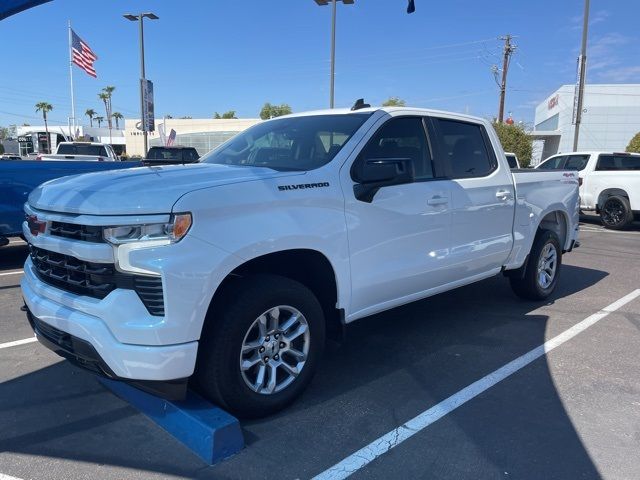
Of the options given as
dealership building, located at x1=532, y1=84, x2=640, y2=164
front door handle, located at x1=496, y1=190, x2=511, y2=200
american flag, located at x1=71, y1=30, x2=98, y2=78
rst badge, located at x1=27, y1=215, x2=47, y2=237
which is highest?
american flag, located at x1=71, y1=30, x2=98, y2=78

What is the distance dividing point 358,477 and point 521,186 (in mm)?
3771

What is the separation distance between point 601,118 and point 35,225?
47309 mm

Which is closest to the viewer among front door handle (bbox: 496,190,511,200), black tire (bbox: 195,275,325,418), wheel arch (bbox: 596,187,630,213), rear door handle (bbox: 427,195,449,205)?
black tire (bbox: 195,275,325,418)

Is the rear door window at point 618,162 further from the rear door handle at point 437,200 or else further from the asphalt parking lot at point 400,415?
the rear door handle at point 437,200

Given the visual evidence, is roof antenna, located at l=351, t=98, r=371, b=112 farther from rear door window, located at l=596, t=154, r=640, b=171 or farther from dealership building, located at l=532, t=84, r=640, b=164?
dealership building, located at l=532, t=84, r=640, b=164

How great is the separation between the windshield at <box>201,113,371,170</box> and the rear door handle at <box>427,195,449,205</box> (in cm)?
85

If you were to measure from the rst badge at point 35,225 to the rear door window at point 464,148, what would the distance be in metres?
3.15

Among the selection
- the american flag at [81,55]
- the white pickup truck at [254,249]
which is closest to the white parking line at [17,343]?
the white pickup truck at [254,249]

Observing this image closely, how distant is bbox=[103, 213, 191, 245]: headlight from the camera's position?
2.88m

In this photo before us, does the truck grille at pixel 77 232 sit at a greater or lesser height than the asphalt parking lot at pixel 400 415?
greater

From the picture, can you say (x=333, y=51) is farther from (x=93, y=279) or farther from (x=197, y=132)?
(x=197, y=132)

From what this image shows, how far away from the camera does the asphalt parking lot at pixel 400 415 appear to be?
3.00 m

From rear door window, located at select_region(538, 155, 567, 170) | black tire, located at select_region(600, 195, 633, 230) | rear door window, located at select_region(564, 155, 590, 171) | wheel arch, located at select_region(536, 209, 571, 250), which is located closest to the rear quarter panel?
wheel arch, located at select_region(536, 209, 571, 250)

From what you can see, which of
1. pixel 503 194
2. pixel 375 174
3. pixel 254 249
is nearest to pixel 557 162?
pixel 503 194
